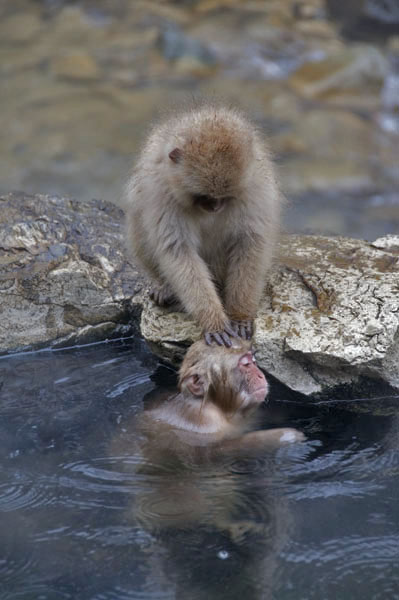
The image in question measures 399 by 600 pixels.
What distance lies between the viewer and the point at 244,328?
4250 millimetres

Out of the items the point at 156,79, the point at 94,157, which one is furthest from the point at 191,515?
the point at 156,79

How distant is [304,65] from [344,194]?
12.5 ft

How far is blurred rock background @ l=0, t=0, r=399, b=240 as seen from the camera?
1157 centimetres

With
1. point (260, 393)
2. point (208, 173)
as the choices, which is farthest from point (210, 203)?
point (260, 393)

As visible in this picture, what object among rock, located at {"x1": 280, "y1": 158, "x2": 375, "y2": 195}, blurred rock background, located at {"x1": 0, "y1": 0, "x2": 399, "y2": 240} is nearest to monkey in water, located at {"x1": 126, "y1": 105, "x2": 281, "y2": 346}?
blurred rock background, located at {"x1": 0, "y1": 0, "x2": 399, "y2": 240}

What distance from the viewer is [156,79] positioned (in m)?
13.8

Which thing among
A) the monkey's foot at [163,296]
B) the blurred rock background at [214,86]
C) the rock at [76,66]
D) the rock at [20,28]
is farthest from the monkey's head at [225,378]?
the rock at [20,28]

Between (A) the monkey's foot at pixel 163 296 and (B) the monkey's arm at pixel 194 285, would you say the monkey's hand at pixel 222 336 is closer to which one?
(B) the monkey's arm at pixel 194 285

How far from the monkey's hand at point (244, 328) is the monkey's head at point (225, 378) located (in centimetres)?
17

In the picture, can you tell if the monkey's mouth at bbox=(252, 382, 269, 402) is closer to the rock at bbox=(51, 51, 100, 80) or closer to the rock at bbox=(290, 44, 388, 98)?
the rock at bbox=(290, 44, 388, 98)

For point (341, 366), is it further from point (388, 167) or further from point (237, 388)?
point (388, 167)

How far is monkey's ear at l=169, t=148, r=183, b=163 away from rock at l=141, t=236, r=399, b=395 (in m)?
0.98

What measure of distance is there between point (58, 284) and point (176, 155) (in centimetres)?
141

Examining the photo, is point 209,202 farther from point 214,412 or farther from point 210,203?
point 214,412
